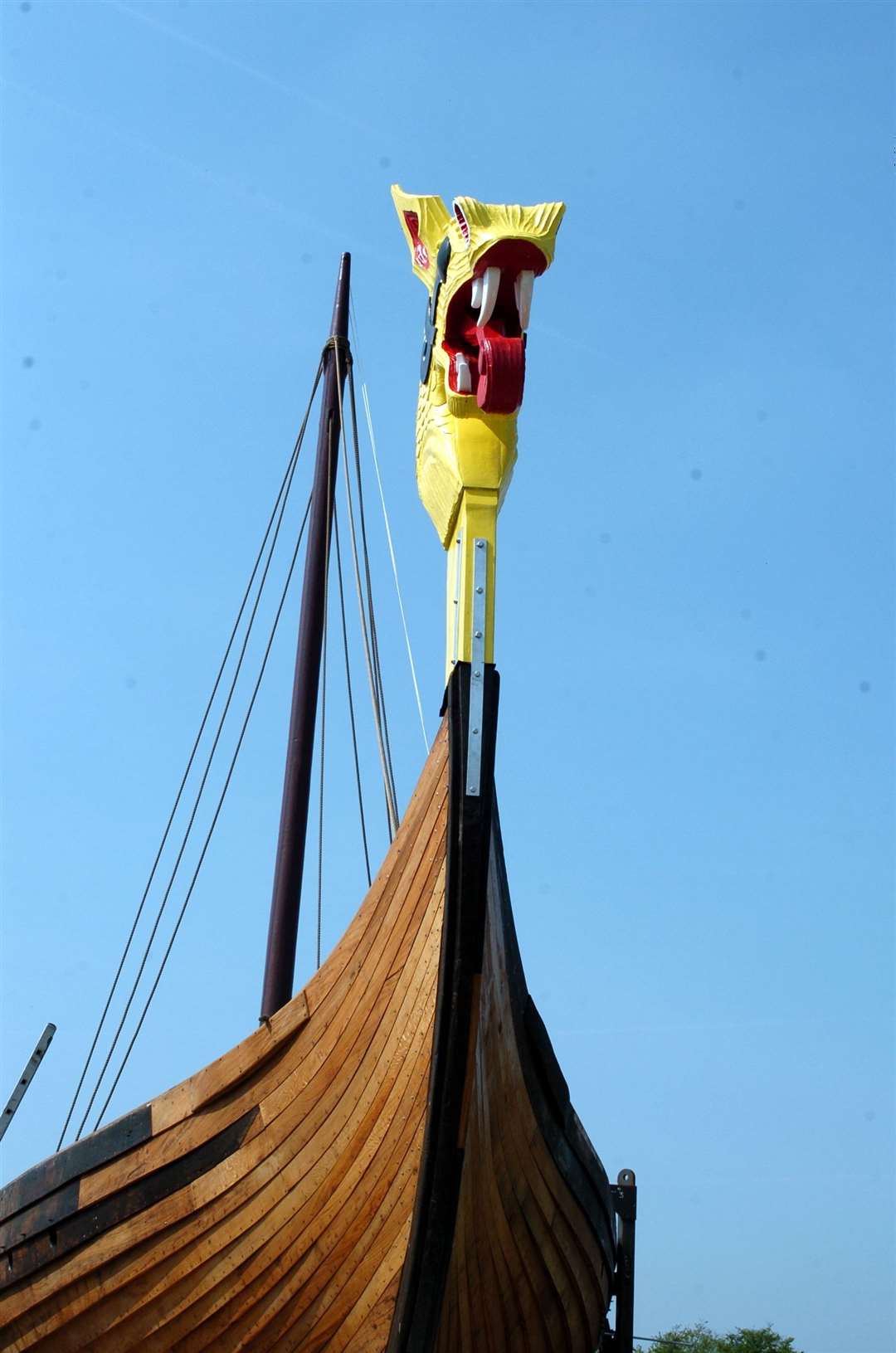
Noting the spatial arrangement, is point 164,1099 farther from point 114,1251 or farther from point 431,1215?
Answer: point 431,1215

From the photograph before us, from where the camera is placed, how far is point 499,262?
6.00 meters

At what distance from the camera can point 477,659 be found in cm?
594

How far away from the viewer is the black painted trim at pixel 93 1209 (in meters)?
5.87

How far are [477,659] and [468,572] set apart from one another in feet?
1.30

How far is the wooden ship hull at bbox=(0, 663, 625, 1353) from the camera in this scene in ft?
18.2

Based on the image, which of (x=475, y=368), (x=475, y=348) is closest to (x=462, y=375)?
(x=475, y=368)

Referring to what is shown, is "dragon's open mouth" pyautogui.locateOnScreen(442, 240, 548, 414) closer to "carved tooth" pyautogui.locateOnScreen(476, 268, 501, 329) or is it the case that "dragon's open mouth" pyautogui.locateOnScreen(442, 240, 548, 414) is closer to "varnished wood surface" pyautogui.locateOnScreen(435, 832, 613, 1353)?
"carved tooth" pyautogui.locateOnScreen(476, 268, 501, 329)

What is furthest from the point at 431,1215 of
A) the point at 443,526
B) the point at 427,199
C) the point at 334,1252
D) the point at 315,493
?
the point at 315,493

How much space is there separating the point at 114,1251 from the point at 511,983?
1.88 m

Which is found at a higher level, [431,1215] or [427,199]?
[427,199]

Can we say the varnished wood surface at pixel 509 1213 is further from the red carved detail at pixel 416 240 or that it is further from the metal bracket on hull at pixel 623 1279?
the red carved detail at pixel 416 240

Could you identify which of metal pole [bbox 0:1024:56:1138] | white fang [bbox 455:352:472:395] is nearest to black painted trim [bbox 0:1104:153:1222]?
metal pole [bbox 0:1024:56:1138]

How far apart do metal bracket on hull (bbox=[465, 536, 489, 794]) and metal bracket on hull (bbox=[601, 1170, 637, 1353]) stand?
2595 mm

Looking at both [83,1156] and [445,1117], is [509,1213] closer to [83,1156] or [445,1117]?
[445,1117]
